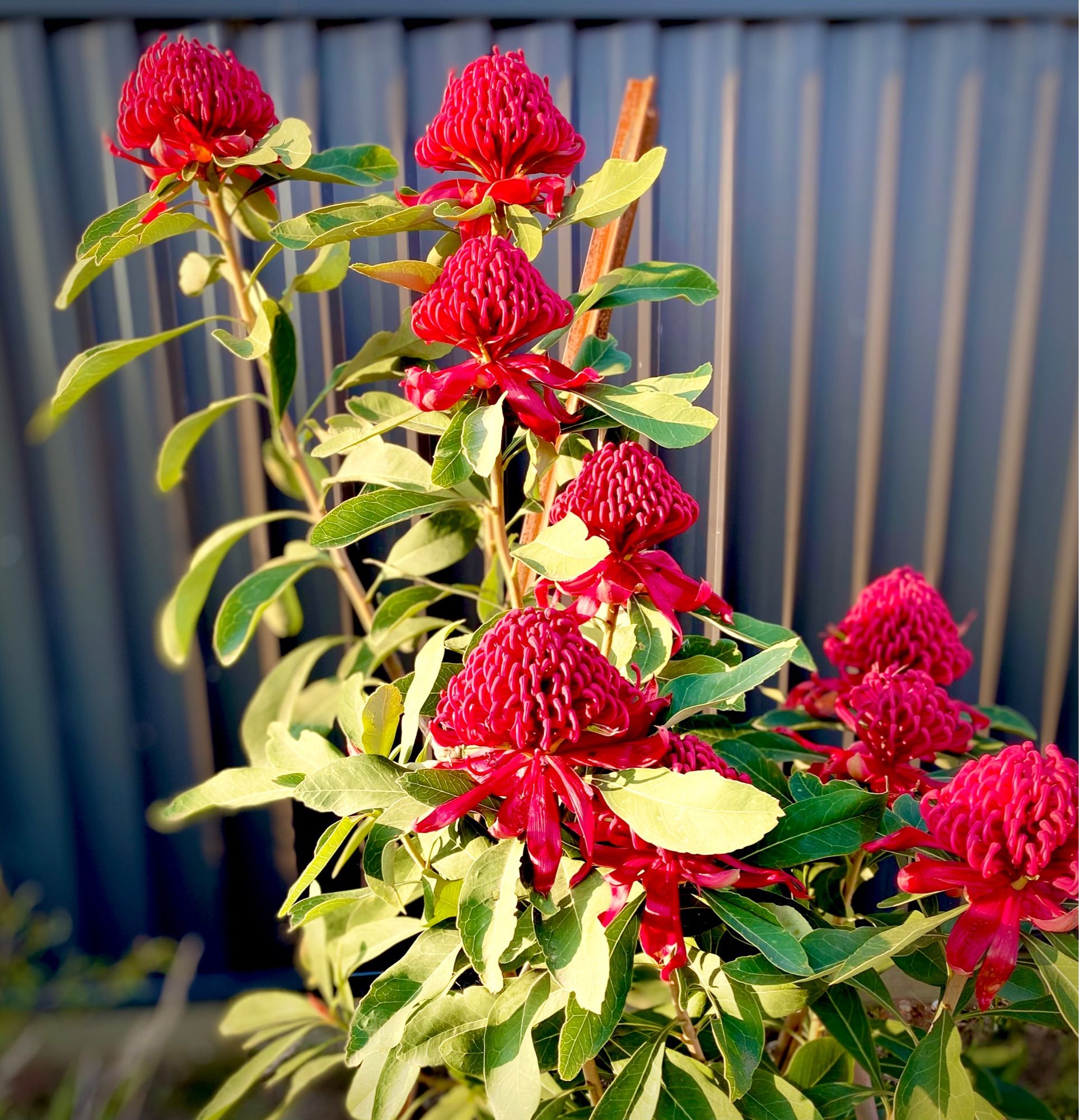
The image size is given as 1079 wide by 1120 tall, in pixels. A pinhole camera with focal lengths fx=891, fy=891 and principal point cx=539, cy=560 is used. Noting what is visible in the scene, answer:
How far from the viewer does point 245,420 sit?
5.32 ft

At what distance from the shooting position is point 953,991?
31.1 inches

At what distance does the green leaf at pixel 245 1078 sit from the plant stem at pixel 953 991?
0.84m

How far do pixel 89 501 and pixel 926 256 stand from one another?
5.27ft

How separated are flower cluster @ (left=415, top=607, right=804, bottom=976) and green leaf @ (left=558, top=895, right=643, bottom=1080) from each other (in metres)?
0.02

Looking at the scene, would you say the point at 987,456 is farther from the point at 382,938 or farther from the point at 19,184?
the point at 19,184

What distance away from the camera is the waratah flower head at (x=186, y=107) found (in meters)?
0.87

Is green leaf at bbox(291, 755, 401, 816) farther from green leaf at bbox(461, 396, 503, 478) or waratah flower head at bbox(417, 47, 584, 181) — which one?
waratah flower head at bbox(417, 47, 584, 181)

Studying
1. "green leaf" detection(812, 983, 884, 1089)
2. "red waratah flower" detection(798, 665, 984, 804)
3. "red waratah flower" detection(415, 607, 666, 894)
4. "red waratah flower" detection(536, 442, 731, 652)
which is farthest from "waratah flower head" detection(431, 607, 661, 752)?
"green leaf" detection(812, 983, 884, 1089)

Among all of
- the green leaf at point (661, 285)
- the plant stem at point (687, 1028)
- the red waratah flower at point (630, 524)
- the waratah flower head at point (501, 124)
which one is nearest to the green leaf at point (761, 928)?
the plant stem at point (687, 1028)

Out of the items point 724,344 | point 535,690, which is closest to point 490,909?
point 535,690

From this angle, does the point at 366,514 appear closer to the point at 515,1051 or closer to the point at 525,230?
the point at 525,230

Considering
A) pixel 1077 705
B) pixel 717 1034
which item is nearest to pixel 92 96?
pixel 717 1034

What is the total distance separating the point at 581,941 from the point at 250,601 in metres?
0.70

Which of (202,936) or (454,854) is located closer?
(454,854)
